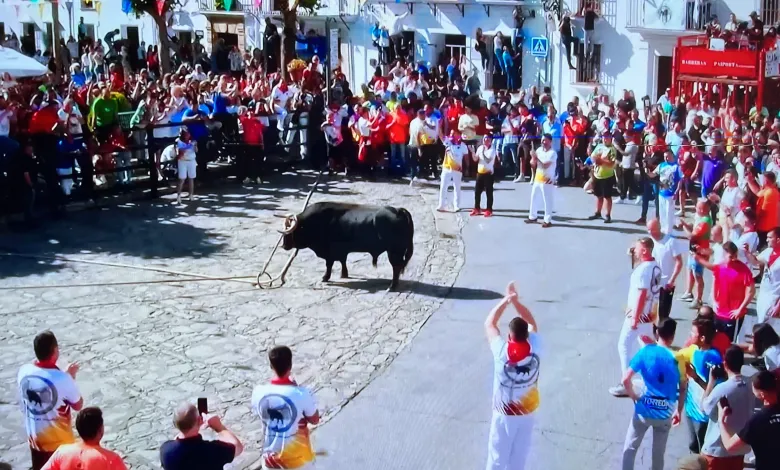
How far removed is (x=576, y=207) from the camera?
64.0 feet

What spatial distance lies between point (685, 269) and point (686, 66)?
8776 millimetres

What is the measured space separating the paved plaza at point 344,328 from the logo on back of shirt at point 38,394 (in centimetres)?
160

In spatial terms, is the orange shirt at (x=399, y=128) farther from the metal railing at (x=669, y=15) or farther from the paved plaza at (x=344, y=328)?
the metal railing at (x=669, y=15)

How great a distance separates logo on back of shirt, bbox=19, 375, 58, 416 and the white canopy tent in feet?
36.7

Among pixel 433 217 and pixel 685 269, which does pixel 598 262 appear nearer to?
pixel 685 269

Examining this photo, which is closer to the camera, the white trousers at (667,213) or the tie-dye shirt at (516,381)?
the tie-dye shirt at (516,381)

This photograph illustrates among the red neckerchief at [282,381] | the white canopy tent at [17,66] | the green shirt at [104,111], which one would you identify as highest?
the white canopy tent at [17,66]

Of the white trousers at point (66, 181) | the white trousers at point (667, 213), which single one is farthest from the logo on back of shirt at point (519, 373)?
the white trousers at point (66, 181)

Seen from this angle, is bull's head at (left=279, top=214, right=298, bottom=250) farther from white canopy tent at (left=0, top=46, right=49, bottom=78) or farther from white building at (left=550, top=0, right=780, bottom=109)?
white building at (left=550, top=0, right=780, bottom=109)

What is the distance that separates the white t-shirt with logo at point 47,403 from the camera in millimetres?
7621

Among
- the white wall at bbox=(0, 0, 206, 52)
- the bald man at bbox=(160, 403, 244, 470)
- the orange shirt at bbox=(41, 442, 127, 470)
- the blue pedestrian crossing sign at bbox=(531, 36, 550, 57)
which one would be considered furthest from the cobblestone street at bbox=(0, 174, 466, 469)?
the white wall at bbox=(0, 0, 206, 52)

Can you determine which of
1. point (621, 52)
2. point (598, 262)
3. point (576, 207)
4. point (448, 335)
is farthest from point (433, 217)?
point (621, 52)

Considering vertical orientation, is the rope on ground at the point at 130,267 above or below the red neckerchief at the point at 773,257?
below

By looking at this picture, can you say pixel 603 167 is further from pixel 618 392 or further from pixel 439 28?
pixel 439 28
